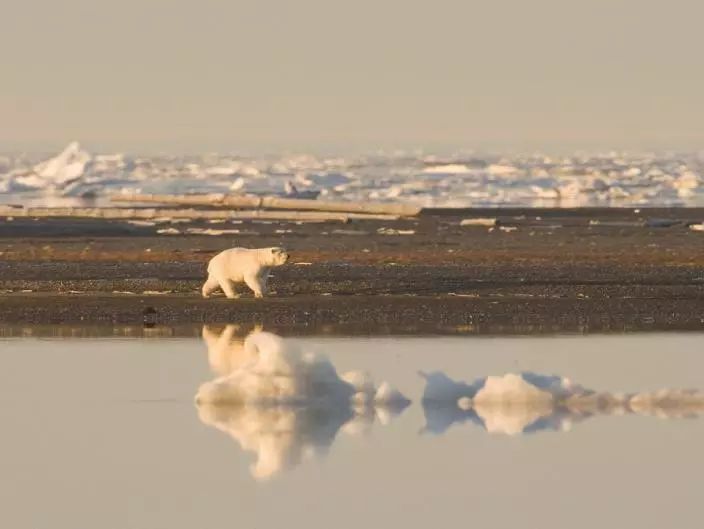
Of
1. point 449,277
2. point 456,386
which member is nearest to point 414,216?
point 449,277

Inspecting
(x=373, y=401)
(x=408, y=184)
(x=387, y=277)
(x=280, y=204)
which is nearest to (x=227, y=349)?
(x=373, y=401)

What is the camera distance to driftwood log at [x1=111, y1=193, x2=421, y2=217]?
49.4m

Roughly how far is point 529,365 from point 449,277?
32.2 ft

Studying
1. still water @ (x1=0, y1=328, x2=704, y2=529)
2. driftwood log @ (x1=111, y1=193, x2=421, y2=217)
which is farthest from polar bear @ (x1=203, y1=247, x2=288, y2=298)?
driftwood log @ (x1=111, y1=193, x2=421, y2=217)

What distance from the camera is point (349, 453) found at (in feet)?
41.1

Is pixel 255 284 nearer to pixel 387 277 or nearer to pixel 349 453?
pixel 387 277

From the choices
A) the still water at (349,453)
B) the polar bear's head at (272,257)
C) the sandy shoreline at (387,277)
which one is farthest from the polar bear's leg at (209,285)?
the still water at (349,453)

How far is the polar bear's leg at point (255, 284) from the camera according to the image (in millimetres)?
23703

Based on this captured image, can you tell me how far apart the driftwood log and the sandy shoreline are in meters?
6.12

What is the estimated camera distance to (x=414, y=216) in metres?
48.5

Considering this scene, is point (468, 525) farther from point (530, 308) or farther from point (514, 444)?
point (530, 308)

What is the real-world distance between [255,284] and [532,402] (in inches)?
383

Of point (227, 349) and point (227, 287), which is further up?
point (227, 287)

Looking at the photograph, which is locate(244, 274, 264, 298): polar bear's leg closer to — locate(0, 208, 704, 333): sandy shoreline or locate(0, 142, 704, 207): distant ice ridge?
locate(0, 208, 704, 333): sandy shoreline
